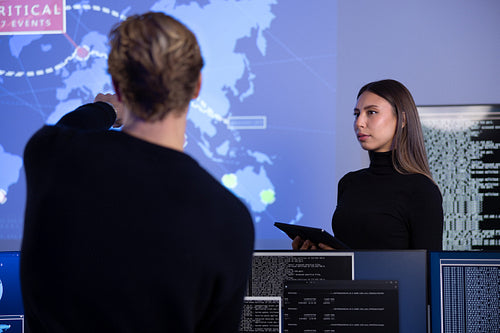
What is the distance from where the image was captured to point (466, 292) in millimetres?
1312

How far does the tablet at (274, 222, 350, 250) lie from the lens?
1.35 metres

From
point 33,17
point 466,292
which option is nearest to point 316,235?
point 466,292

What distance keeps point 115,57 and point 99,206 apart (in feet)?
0.72

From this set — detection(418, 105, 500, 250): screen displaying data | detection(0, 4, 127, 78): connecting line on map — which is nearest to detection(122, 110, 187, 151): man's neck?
detection(418, 105, 500, 250): screen displaying data

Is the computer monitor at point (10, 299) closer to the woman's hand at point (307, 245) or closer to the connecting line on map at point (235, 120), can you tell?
the woman's hand at point (307, 245)

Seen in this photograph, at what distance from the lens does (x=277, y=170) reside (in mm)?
3189

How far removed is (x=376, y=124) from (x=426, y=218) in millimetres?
404

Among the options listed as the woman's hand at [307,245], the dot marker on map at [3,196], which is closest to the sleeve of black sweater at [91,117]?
the woman's hand at [307,245]

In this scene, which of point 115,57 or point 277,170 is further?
point 277,170

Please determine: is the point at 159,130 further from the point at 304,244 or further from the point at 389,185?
the point at 389,185

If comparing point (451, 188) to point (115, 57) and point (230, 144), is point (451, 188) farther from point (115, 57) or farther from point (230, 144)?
point (115, 57)

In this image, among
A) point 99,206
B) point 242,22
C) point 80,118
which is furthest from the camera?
point 242,22

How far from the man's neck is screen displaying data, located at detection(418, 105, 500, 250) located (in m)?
2.51

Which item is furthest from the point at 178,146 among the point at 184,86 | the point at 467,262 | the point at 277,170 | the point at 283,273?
the point at 277,170
